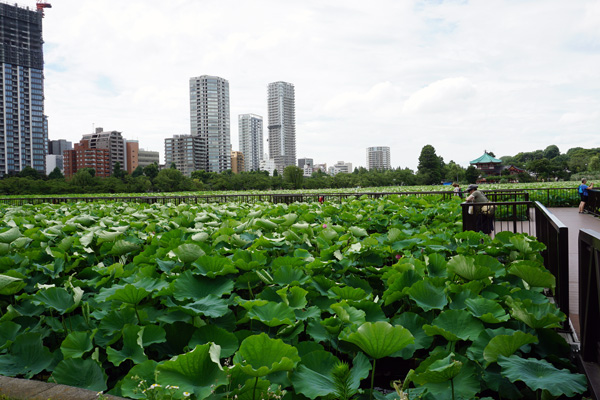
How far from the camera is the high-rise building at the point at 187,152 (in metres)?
117

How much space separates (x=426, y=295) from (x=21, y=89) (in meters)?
111

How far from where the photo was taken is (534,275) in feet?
6.40

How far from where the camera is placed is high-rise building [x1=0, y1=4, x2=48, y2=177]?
86.8 metres

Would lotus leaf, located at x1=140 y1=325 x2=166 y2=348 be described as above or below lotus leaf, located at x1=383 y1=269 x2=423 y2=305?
below

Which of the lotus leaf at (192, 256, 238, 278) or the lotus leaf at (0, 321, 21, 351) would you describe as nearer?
the lotus leaf at (0, 321, 21, 351)

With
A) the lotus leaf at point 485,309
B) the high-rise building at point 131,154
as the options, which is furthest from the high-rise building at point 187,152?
the lotus leaf at point 485,309

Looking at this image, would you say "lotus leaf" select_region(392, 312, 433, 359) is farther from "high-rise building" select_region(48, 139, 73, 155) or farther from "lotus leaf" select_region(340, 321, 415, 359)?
"high-rise building" select_region(48, 139, 73, 155)

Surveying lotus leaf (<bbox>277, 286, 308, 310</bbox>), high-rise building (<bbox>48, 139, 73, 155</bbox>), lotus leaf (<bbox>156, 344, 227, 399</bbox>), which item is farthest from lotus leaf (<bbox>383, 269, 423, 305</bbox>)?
high-rise building (<bbox>48, 139, 73, 155</bbox>)

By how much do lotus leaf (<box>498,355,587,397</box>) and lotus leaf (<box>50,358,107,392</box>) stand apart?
56.2 inches

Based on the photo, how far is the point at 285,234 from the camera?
120 inches

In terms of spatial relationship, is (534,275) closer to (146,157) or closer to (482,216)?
(482,216)

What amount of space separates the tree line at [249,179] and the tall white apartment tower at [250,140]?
297 feet

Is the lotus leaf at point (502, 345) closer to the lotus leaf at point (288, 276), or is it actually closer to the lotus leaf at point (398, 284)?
the lotus leaf at point (398, 284)

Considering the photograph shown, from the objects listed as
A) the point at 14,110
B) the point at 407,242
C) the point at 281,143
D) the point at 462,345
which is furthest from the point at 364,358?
the point at 281,143
